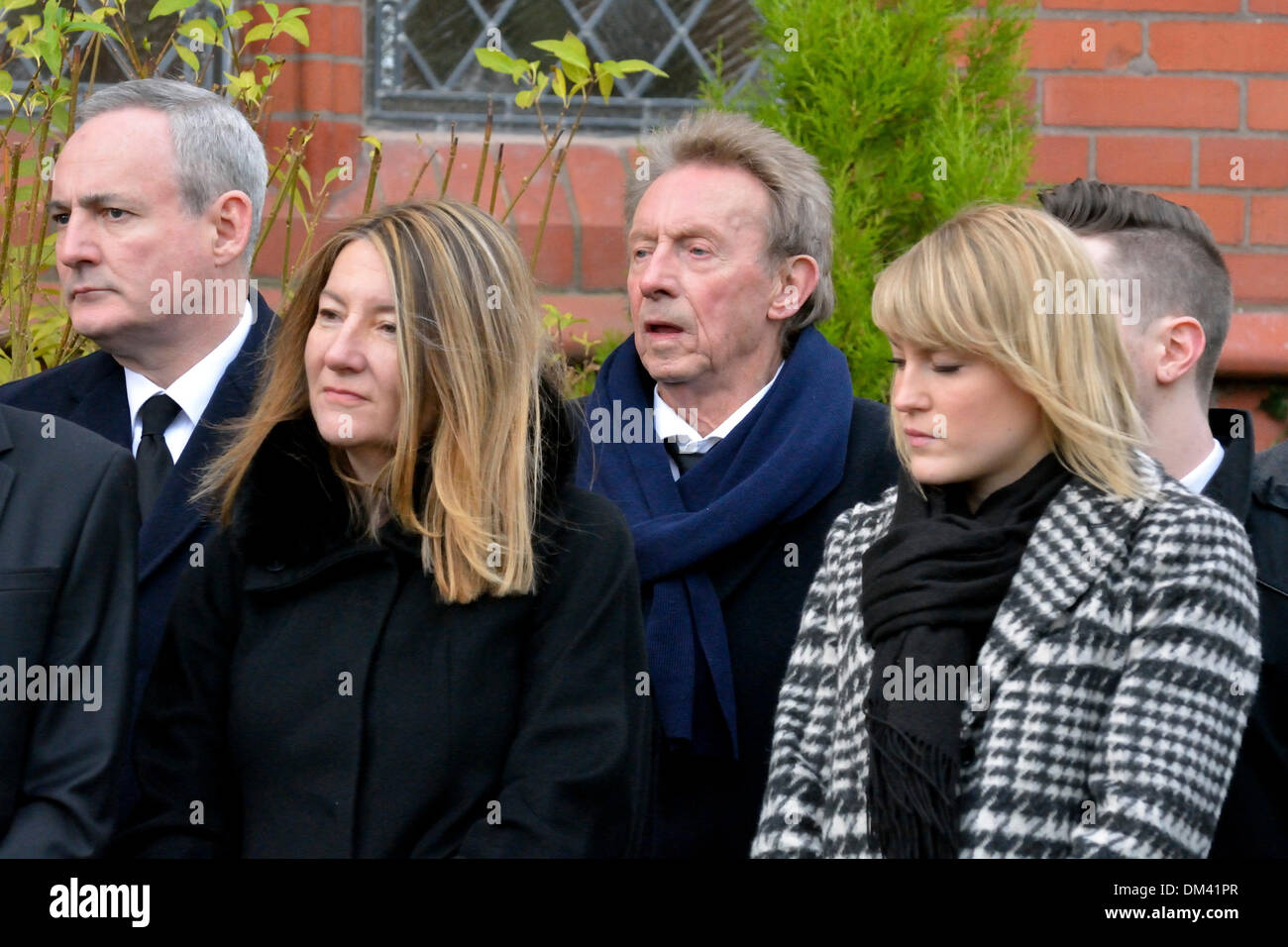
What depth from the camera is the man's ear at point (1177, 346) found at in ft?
9.60

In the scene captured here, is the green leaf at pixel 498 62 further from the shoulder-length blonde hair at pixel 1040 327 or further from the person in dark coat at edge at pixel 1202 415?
the shoulder-length blonde hair at pixel 1040 327

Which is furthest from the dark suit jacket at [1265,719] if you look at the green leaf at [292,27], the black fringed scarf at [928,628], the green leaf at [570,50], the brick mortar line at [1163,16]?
Result: the brick mortar line at [1163,16]

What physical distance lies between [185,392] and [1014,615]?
168cm

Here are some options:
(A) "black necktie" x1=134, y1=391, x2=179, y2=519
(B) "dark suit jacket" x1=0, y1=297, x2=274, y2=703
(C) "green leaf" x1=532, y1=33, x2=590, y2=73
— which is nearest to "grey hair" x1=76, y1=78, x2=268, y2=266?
(B) "dark suit jacket" x1=0, y1=297, x2=274, y2=703

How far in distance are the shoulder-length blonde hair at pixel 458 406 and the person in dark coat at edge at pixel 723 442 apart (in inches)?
17.4

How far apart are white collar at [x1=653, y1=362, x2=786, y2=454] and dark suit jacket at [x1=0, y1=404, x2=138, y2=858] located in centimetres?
118

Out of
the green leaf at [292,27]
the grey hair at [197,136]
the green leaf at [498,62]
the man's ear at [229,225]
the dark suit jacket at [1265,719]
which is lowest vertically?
the dark suit jacket at [1265,719]

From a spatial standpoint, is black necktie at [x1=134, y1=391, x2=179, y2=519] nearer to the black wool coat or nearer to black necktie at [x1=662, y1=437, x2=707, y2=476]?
the black wool coat

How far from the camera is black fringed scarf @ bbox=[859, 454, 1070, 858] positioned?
7.53 feet

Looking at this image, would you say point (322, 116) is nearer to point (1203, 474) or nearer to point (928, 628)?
point (1203, 474)

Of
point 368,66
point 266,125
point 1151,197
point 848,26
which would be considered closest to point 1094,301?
point 1151,197

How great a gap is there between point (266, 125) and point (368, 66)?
761 millimetres

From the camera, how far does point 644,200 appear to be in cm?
350

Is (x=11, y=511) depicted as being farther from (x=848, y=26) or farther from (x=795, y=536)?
(x=848, y=26)
